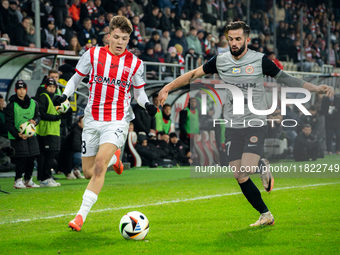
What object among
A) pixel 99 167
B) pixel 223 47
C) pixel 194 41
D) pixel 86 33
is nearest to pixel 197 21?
pixel 223 47

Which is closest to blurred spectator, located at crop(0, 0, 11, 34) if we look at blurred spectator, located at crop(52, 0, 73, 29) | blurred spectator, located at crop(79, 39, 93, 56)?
blurred spectator, located at crop(52, 0, 73, 29)

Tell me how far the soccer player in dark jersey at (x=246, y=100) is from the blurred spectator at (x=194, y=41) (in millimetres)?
13701

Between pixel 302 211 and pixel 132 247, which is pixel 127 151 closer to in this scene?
pixel 302 211

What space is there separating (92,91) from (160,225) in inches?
66.1

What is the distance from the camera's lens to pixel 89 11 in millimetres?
15992

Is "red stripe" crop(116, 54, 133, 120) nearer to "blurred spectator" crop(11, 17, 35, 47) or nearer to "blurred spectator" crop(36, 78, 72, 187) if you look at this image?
"blurred spectator" crop(36, 78, 72, 187)

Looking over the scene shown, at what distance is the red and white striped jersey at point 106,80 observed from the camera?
563 cm

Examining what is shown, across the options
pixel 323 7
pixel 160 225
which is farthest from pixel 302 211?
pixel 323 7

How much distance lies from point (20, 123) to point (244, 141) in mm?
5120

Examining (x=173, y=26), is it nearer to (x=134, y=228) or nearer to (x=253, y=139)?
(x=253, y=139)

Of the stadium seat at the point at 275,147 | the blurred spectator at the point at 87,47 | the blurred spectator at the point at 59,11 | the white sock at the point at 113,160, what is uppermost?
the blurred spectator at the point at 59,11

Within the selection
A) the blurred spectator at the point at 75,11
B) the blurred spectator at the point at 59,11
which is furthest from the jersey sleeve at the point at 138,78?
the blurred spectator at the point at 75,11

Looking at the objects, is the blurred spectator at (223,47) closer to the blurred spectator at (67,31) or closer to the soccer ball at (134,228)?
the blurred spectator at (67,31)

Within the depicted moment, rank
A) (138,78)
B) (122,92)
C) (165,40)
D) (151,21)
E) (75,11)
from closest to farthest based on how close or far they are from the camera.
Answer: (122,92)
(138,78)
(75,11)
(165,40)
(151,21)
